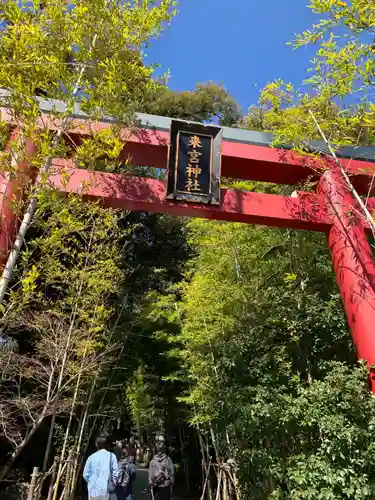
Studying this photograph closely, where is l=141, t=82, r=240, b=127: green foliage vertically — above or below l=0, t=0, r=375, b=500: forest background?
above

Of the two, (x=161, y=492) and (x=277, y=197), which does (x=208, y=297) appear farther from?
(x=161, y=492)

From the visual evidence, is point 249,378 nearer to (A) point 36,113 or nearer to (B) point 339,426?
(B) point 339,426

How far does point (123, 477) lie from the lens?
4289 mm

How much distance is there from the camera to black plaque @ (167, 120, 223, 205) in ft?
13.9

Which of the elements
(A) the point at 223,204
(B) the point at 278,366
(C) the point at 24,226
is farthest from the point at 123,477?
(C) the point at 24,226

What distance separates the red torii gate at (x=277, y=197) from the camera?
411 cm

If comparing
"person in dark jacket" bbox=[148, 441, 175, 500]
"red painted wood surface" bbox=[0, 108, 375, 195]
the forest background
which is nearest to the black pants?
"person in dark jacket" bbox=[148, 441, 175, 500]

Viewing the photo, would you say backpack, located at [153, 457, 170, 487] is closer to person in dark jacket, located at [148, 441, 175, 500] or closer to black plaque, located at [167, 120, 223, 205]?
person in dark jacket, located at [148, 441, 175, 500]

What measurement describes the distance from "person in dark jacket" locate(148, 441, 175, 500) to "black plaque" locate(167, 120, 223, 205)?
289 cm

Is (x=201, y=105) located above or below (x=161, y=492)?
above

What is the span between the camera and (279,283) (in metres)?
5.18

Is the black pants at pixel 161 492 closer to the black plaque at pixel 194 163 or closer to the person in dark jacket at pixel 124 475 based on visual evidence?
the person in dark jacket at pixel 124 475

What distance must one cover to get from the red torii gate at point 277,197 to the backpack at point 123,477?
8.89 ft

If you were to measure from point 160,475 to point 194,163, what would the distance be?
11.4 ft
